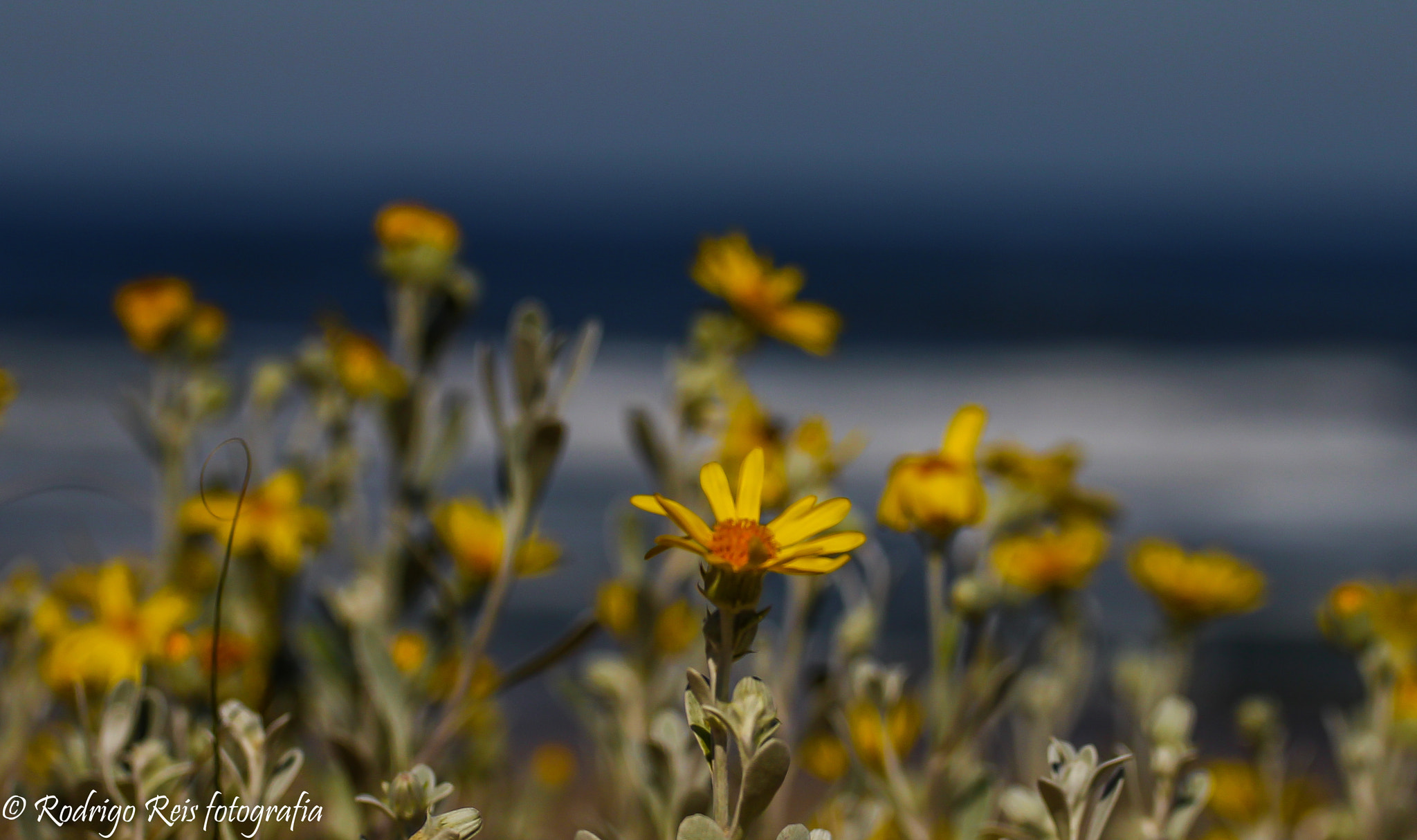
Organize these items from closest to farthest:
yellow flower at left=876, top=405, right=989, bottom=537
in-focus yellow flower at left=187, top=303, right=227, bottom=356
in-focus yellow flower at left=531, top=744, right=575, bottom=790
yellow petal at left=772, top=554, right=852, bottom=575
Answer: yellow petal at left=772, top=554, right=852, bottom=575 < yellow flower at left=876, top=405, right=989, bottom=537 < in-focus yellow flower at left=187, top=303, right=227, bottom=356 < in-focus yellow flower at left=531, top=744, right=575, bottom=790

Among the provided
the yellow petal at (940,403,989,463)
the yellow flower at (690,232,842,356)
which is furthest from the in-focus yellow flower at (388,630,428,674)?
the yellow petal at (940,403,989,463)

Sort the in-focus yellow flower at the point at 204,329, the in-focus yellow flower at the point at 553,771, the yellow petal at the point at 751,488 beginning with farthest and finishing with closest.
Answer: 1. the in-focus yellow flower at the point at 553,771
2. the in-focus yellow flower at the point at 204,329
3. the yellow petal at the point at 751,488

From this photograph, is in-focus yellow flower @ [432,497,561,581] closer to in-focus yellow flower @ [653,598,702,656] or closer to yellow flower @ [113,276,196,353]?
in-focus yellow flower @ [653,598,702,656]

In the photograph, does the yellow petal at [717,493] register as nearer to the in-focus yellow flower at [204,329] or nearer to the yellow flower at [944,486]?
the yellow flower at [944,486]

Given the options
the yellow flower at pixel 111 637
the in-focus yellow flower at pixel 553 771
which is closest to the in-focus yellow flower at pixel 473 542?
the yellow flower at pixel 111 637

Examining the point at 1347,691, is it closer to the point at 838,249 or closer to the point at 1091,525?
the point at 1091,525

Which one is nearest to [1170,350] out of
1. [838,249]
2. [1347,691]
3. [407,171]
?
[1347,691]
